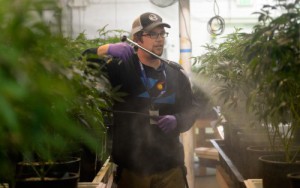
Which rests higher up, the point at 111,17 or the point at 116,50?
the point at 111,17

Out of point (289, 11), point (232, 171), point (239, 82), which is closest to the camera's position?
point (289, 11)

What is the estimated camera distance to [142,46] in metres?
2.21

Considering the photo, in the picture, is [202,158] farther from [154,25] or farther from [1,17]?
[1,17]

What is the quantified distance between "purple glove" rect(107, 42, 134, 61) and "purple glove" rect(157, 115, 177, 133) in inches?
13.8

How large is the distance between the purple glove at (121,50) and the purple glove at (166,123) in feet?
1.15

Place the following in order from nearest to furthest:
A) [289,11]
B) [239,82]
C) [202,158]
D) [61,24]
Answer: [61,24], [289,11], [239,82], [202,158]

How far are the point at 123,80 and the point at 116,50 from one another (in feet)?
0.50

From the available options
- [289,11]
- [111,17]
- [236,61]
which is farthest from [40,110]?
[111,17]

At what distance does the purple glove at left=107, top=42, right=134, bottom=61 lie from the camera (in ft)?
6.93

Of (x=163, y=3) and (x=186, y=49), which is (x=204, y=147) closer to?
(x=186, y=49)

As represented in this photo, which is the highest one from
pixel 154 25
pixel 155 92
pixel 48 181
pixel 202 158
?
pixel 154 25

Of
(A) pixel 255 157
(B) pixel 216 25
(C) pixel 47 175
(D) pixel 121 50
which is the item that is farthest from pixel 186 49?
(C) pixel 47 175

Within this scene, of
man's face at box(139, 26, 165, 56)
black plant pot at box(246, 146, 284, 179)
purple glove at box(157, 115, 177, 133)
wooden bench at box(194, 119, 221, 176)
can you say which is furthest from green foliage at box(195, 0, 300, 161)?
wooden bench at box(194, 119, 221, 176)

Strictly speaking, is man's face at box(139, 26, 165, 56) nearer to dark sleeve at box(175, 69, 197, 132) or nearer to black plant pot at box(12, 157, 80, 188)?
dark sleeve at box(175, 69, 197, 132)
